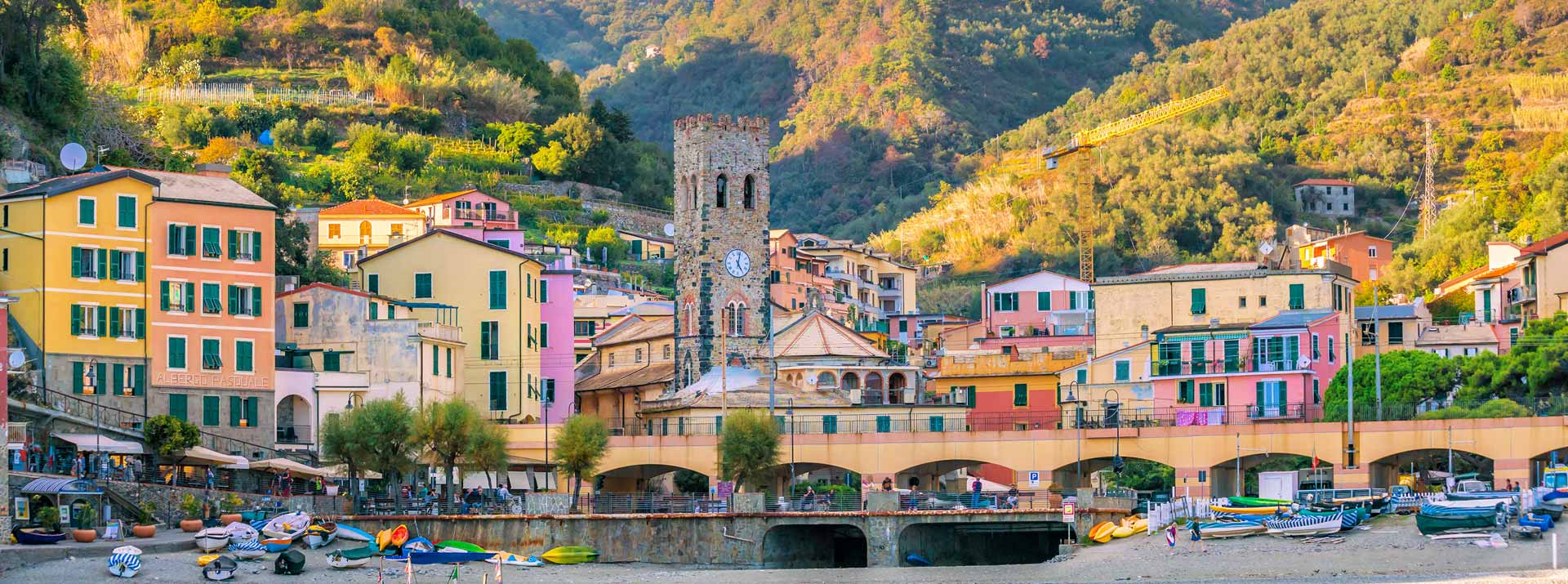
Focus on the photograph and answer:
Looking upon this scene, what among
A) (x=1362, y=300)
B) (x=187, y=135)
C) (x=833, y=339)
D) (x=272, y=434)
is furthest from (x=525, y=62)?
(x=272, y=434)

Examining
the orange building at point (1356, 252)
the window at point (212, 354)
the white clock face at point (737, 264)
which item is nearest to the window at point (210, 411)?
the window at point (212, 354)

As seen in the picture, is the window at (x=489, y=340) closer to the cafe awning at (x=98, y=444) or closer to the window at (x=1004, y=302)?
the cafe awning at (x=98, y=444)

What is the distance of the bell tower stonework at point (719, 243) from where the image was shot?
90.7 m

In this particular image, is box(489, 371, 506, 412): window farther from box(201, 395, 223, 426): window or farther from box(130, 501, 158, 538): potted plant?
box(130, 501, 158, 538): potted plant

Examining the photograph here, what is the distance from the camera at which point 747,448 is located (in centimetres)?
7369

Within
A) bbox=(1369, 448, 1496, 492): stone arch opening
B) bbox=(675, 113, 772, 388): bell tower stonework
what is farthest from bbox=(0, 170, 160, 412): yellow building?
bbox=(1369, 448, 1496, 492): stone arch opening

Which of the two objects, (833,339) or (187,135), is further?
(187,135)

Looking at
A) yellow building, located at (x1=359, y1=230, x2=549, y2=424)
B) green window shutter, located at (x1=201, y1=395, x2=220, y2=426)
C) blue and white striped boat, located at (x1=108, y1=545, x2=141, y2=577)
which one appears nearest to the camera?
blue and white striped boat, located at (x1=108, y1=545, x2=141, y2=577)

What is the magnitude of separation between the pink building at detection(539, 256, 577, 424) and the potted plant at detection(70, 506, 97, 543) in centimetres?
2671

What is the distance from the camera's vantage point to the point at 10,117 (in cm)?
8150

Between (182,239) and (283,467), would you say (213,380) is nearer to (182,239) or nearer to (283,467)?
(182,239)

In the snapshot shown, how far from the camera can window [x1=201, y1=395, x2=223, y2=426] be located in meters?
71.8

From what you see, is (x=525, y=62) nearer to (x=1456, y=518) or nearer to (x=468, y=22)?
(x=468, y=22)

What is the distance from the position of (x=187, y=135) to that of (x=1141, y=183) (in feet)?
211
